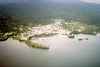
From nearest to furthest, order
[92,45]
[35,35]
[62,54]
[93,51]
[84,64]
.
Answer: [84,64] → [62,54] → [93,51] → [92,45] → [35,35]

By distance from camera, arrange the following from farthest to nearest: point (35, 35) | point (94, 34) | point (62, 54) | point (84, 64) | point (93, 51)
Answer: point (94, 34)
point (35, 35)
point (93, 51)
point (62, 54)
point (84, 64)

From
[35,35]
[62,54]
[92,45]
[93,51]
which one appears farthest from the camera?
[35,35]

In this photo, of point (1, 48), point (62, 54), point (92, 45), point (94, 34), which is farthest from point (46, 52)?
point (94, 34)

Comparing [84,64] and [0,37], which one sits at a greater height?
[0,37]

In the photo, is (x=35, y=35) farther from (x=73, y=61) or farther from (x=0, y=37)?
(x=73, y=61)

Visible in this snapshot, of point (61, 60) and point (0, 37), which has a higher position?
point (0, 37)

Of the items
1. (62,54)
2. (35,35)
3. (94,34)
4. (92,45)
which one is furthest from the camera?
(94,34)

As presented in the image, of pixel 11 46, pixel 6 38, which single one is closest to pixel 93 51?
pixel 11 46

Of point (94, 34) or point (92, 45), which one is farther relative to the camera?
point (94, 34)

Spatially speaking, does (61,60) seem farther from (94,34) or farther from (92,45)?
(94,34)
